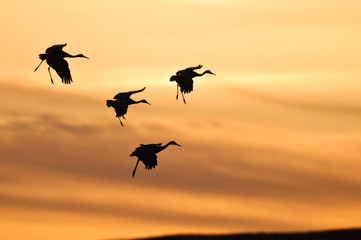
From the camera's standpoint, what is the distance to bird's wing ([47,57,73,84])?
46938 millimetres

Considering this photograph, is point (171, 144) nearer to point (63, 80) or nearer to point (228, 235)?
point (63, 80)

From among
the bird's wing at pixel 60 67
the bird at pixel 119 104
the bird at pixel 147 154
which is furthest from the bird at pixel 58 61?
the bird at pixel 147 154

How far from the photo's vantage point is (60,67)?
154ft

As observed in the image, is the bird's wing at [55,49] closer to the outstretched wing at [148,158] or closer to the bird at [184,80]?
the bird at [184,80]

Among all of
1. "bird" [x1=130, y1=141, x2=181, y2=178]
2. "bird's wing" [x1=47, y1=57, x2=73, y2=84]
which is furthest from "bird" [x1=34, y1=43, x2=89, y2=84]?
"bird" [x1=130, y1=141, x2=181, y2=178]

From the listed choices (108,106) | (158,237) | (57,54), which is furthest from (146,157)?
(158,237)

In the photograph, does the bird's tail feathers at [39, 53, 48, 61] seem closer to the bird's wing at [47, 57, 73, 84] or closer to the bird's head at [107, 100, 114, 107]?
the bird's wing at [47, 57, 73, 84]

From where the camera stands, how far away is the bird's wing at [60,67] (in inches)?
1848

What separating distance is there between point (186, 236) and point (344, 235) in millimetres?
4807

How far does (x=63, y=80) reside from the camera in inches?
1854

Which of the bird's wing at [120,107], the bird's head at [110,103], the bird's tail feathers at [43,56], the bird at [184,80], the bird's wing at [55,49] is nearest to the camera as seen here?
the bird's wing at [120,107]

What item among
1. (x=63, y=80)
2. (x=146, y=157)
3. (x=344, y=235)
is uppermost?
(x=63, y=80)

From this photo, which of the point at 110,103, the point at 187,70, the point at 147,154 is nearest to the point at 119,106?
the point at 110,103

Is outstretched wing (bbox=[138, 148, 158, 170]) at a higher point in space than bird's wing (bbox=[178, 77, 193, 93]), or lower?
lower
